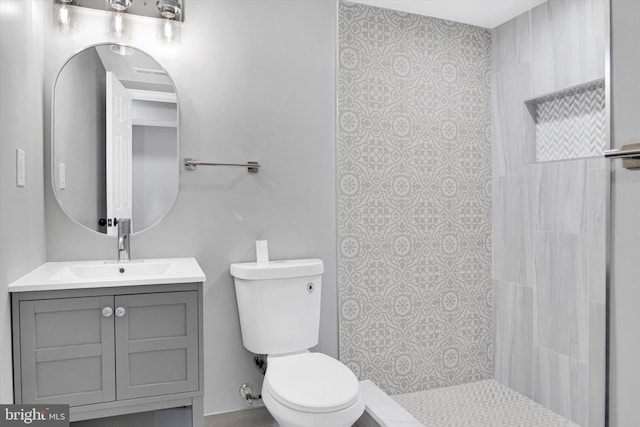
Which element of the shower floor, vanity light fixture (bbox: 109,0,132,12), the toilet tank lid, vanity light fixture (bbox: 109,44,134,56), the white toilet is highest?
vanity light fixture (bbox: 109,0,132,12)

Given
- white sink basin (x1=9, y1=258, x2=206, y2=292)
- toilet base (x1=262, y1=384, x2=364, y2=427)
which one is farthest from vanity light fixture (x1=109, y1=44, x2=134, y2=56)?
toilet base (x1=262, y1=384, x2=364, y2=427)

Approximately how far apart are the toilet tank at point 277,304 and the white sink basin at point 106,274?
277 mm

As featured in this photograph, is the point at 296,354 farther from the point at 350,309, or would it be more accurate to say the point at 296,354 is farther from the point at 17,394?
the point at 17,394

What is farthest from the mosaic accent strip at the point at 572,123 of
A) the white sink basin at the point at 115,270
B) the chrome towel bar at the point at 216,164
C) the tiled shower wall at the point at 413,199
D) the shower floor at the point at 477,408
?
the white sink basin at the point at 115,270

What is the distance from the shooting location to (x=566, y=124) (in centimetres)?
243

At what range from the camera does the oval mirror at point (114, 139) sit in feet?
6.59

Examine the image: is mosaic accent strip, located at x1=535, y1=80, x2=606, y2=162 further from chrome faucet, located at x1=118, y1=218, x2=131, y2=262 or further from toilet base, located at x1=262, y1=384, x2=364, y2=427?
chrome faucet, located at x1=118, y1=218, x2=131, y2=262

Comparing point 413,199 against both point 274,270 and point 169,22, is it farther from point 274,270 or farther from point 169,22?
point 169,22

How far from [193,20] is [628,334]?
6.93 ft

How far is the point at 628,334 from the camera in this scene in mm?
1192

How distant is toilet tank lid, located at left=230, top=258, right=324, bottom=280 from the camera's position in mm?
2047

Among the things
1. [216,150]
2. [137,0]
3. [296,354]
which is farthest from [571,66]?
[137,0]

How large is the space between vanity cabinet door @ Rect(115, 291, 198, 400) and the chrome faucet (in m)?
0.44

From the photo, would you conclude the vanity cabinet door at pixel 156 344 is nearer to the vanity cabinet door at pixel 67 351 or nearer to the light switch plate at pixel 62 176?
the vanity cabinet door at pixel 67 351
